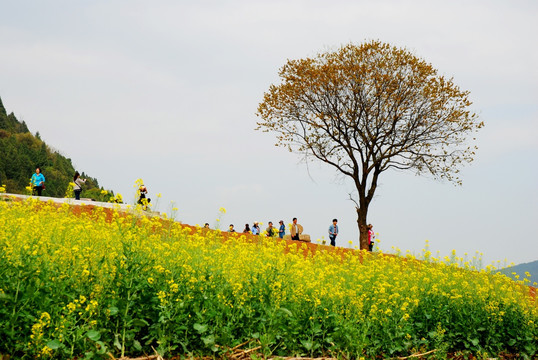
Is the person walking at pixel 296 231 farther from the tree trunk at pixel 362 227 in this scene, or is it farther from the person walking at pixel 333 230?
the tree trunk at pixel 362 227

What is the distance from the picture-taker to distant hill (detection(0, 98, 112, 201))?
59.3 meters

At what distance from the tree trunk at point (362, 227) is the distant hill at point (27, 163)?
34.4 meters

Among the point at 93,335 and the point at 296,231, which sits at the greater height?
the point at 296,231

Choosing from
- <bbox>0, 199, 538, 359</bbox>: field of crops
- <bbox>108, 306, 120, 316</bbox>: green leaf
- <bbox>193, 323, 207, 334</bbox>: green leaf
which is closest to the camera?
<bbox>0, 199, 538, 359</bbox>: field of crops

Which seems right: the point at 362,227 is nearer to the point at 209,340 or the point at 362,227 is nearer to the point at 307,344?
the point at 307,344

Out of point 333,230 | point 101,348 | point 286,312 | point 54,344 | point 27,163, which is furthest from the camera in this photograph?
point 27,163

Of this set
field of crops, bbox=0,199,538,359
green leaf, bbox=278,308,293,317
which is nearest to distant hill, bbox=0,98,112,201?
field of crops, bbox=0,199,538,359

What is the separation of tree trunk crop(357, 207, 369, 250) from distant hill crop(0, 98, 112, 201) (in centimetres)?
3437

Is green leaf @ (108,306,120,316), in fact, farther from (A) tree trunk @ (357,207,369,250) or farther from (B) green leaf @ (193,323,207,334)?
(A) tree trunk @ (357,207,369,250)

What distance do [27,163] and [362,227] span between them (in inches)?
2043

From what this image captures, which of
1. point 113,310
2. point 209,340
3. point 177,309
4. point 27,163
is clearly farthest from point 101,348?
point 27,163

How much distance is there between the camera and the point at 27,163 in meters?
62.6

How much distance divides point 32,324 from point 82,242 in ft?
8.93

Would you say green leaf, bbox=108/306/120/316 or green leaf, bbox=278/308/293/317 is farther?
green leaf, bbox=278/308/293/317
